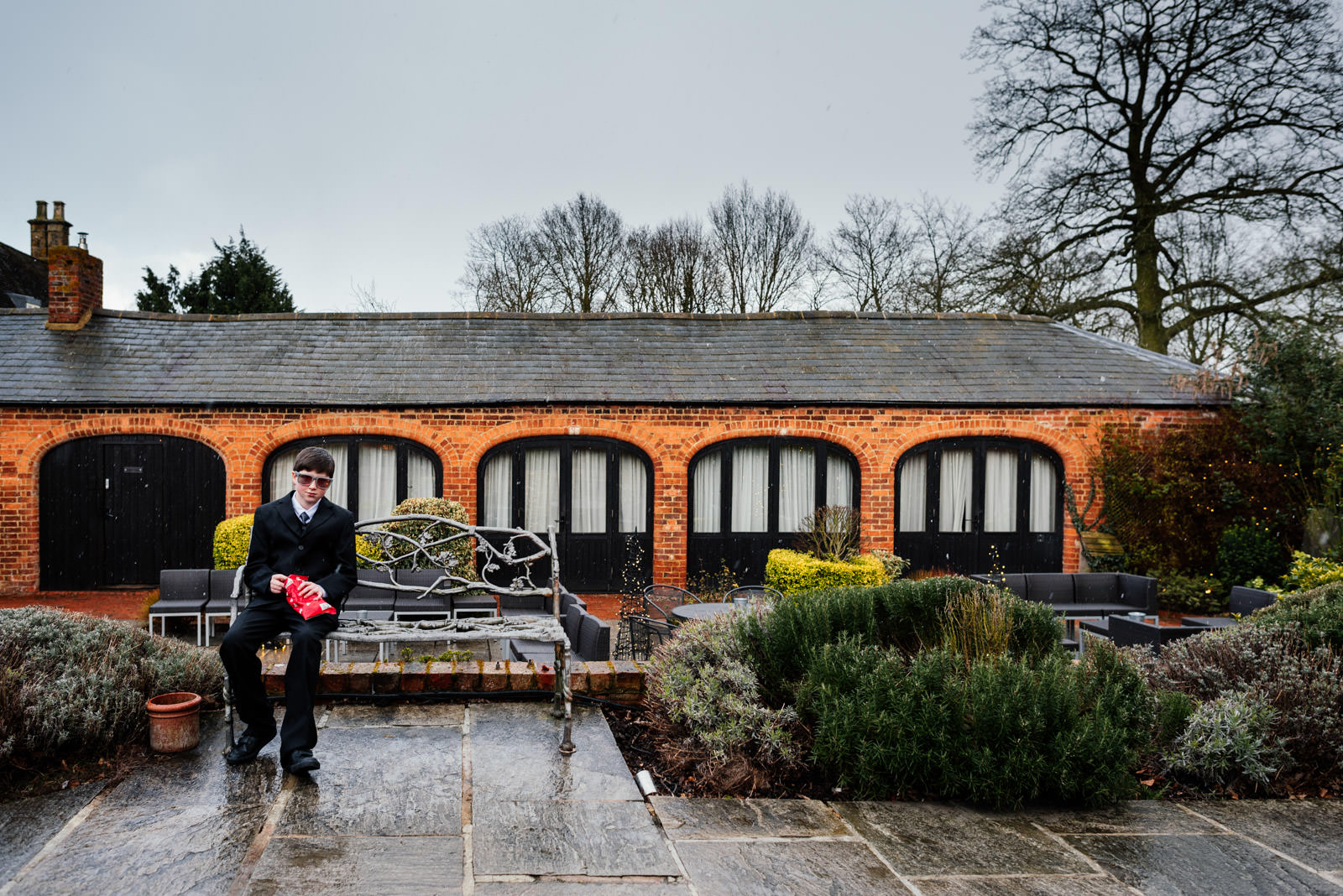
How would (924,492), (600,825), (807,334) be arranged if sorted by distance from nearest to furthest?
(600,825)
(924,492)
(807,334)

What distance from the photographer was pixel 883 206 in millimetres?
23984

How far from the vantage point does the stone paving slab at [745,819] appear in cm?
327

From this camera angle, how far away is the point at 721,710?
4.08 metres

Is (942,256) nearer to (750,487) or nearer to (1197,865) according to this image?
(750,487)

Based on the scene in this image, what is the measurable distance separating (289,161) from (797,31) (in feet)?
35.5

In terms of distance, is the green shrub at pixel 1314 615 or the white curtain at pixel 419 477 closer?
the green shrub at pixel 1314 615

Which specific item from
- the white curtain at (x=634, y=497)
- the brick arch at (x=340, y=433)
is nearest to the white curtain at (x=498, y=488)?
the brick arch at (x=340, y=433)

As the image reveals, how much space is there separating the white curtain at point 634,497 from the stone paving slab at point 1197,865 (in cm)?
880

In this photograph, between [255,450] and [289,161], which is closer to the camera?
[255,450]

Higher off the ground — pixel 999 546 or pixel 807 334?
pixel 807 334

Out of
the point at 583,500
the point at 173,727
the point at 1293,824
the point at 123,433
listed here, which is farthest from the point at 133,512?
the point at 1293,824

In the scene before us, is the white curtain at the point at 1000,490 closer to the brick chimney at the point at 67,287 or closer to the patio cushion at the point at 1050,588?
the patio cushion at the point at 1050,588

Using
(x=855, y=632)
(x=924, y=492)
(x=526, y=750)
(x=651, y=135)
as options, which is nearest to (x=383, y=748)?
(x=526, y=750)

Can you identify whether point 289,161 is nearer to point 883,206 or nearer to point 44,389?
point 44,389
